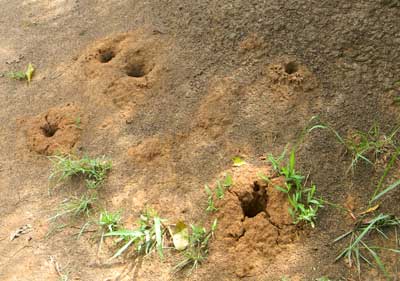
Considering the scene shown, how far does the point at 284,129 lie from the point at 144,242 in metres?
0.94

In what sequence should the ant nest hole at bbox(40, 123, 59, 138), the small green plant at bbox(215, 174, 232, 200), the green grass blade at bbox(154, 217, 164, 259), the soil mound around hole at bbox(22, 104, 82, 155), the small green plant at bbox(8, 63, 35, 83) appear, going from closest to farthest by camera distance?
the green grass blade at bbox(154, 217, 164, 259), the small green plant at bbox(215, 174, 232, 200), the soil mound around hole at bbox(22, 104, 82, 155), the ant nest hole at bbox(40, 123, 59, 138), the small green plant at bbox(8, 63, 35, 83)

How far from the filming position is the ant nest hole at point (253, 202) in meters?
2.21

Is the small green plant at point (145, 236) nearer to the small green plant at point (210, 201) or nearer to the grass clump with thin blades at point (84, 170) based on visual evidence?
the small green plant at point (210, 201)

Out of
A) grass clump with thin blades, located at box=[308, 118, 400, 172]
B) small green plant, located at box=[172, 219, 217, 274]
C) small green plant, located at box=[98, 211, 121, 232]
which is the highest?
grass clump with thin blades, located at box=[308, 118, 400, 172]

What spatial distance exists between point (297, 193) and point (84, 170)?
1208 mm

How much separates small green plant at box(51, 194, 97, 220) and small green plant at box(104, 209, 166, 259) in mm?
251

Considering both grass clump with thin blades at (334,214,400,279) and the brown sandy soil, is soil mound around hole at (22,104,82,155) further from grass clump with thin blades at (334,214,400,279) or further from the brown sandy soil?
grass clump with thin blades at (334,214,400,279)

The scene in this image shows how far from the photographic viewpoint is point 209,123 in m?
2.57

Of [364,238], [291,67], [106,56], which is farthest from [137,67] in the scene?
[364,238]

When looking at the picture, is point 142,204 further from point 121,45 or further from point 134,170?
point 121,45

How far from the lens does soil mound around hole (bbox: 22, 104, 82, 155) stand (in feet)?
9.07

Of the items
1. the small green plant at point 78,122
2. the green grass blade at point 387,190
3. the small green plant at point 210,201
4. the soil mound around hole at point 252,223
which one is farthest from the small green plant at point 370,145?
the small green plant at point 78,122

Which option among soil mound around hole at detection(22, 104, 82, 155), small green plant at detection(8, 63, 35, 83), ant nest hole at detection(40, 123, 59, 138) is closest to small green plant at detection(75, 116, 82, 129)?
soil mound around hole at detection(22, 104, 82, 155)

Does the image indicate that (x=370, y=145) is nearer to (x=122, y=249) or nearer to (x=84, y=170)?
(x=122, y=249)
